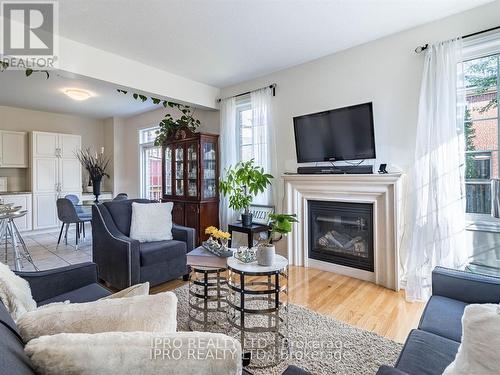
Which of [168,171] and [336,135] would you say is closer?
[336,135]

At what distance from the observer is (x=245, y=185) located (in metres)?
3.67

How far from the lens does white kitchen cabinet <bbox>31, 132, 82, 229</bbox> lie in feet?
18.3

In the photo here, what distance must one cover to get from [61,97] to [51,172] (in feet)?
5.87

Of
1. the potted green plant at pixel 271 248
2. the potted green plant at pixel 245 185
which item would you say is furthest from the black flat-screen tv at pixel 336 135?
the potted green plant at pixel 271 248

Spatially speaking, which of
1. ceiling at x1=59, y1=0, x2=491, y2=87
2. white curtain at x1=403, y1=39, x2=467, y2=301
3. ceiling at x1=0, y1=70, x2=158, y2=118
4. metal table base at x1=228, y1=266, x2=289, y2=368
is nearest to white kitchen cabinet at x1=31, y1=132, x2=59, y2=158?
ceiling at x1=0, y1=70, x2=158, y2=118

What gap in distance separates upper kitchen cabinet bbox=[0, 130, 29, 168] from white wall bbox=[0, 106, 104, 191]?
0.71 feet

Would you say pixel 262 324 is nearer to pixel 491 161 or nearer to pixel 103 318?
pixel 103 318

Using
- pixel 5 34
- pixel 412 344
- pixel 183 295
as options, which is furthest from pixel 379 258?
pixel 5 34

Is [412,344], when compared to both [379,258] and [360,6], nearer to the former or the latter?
[379,258]

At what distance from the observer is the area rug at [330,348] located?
Result: 5.21ft

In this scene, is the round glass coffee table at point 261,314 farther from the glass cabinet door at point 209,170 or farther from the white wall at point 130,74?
the white wall at point 130,74

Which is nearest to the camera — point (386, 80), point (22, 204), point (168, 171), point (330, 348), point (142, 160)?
point (330, 348)

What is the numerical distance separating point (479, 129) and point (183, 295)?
310cm

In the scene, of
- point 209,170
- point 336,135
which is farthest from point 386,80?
point 209,170
